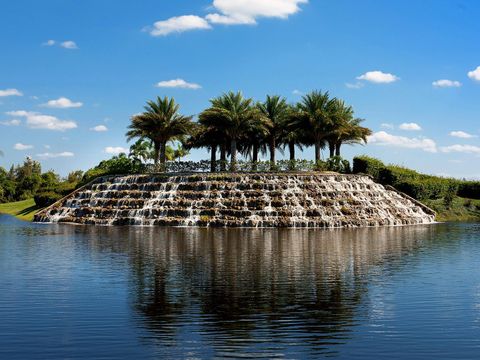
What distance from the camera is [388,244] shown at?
134ft

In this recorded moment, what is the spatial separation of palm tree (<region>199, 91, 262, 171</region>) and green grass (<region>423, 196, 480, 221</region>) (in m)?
29.4

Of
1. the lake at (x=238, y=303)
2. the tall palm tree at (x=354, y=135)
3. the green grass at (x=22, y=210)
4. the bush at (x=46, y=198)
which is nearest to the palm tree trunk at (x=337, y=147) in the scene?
the tall palm tree at (x=354, y=135)

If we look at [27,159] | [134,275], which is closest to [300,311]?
[134,275]

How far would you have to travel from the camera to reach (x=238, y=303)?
1952 cm

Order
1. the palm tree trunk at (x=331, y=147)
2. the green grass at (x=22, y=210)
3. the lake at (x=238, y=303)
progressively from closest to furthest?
the lake at (x=238, y=303)
the green grass at (x=22, y=210)
the palm tree trunk at (x=331, y=147)

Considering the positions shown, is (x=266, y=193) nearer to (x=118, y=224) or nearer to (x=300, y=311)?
(x=118, y=224)

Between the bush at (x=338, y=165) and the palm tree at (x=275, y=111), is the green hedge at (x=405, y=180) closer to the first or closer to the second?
the bush at (x=338, y=165)

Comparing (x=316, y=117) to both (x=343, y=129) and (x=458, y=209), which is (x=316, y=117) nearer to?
(x=343, y=129)

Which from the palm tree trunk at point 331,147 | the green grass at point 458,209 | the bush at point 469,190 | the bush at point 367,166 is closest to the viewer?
the green grass at point 458,209

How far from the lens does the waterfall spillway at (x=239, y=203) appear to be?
61875 mm

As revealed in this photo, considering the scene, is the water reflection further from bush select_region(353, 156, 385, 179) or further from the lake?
bush select_region(353, 156, 385, 179)

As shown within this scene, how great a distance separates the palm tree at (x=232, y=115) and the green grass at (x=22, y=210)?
102ft

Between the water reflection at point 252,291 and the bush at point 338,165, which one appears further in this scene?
the bush at point 338,165

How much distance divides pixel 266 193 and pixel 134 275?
1624 inches
